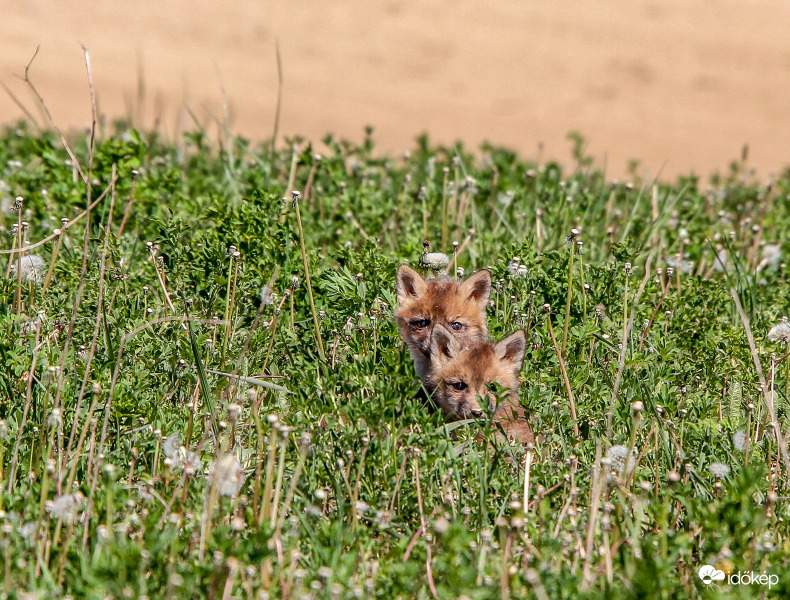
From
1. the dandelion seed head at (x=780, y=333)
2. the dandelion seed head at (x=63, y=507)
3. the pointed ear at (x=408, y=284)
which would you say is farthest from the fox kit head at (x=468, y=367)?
the dandelion seed head at (x=63, y=507)

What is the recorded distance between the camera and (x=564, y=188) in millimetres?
8523

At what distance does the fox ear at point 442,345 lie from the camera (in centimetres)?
590

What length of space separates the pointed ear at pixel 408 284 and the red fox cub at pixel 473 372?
0.49 m

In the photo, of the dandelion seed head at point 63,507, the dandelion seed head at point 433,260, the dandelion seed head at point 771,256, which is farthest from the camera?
the dandelion seed head at point 771,256

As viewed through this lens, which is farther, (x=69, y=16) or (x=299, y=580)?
(x=69, y=16)

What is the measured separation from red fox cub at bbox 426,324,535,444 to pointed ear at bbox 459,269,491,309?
0.43 metres

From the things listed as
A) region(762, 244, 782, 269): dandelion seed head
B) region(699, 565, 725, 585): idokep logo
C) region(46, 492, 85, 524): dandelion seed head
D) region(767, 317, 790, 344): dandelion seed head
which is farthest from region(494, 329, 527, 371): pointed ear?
region(762, 244, 782, 269): dandelion seed head

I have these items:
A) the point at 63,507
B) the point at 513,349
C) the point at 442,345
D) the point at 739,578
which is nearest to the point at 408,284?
the point at 442,345

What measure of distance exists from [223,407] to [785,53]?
768 inches

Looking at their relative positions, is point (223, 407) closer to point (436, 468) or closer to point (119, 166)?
point (436, 468)

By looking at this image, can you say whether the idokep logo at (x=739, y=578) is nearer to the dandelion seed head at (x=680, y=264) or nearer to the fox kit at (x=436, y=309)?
the fox kit at (x=436, y=309)

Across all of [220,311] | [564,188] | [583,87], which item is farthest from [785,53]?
[220,311]

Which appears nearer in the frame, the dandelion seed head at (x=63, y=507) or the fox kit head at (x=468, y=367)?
the dandelion seed head at (x=63, y=507)

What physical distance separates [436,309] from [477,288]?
1.09 feet
